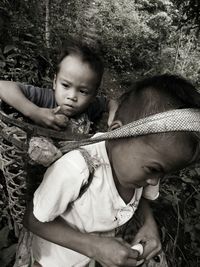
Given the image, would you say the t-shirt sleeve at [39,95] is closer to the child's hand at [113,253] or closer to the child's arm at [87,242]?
the child's arm at [87,242]

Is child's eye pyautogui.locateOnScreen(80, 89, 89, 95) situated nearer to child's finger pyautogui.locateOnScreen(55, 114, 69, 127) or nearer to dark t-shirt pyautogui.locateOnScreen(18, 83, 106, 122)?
dark t-shirt pyautogui.locateOnScreen(18, 83, 106, 122)

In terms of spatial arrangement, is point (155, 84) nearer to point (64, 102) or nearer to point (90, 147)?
point (90, 147)

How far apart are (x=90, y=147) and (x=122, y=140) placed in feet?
0.52

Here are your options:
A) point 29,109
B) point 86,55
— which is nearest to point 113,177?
point 29,109

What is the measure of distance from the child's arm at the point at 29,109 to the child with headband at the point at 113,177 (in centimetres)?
34

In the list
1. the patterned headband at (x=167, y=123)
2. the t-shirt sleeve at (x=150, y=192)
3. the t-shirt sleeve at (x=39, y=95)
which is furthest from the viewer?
the t-shirt sleeve at (x=39, y=95)

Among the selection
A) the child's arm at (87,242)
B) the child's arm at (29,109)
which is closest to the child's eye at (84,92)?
the child's arm at (29,109)

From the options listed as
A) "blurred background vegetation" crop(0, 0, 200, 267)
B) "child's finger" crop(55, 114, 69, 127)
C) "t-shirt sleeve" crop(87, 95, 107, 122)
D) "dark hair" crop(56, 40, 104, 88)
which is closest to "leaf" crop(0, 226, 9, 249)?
"blurred background vegetation" crop(0, 0, 200, 267)

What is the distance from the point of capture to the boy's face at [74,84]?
2.11m

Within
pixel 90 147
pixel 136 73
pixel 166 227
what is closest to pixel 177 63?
pixel 136 73

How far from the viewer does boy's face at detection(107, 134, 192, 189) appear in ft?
4.03

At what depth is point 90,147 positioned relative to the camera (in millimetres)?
1423

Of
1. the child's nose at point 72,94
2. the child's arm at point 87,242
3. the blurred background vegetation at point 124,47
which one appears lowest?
the blurred background vegetation at point 124,47

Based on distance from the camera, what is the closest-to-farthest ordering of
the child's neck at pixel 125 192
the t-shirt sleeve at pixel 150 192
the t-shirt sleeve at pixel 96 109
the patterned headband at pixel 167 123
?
1. the patterned headband at pixel 167 123
2. the child's neck at pixel 125 192
3. the t-shirt sleeve at pixel 150 192
4. the t-shirt sleeve at pixel 96 109
